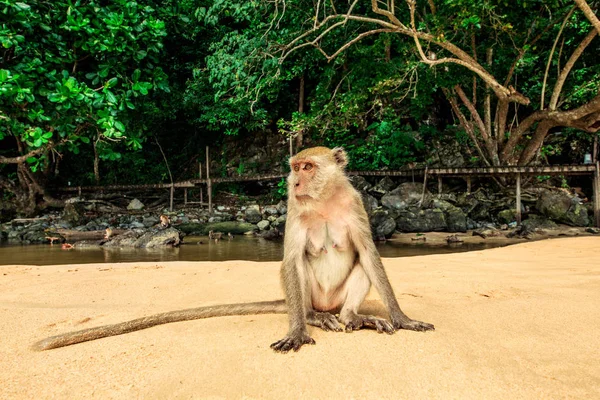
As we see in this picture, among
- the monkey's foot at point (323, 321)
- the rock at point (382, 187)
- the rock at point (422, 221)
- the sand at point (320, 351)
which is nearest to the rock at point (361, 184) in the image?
the rock at point (382, 187)

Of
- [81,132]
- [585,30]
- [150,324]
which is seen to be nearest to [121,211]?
[81,132]

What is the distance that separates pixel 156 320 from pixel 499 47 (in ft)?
40.1

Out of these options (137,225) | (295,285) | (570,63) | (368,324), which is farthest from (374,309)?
(137,225)

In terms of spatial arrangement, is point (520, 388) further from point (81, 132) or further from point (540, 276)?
point (81, 132)

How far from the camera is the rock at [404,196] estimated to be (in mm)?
13398

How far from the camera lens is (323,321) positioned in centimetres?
235

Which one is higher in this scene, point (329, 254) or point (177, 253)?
point (329, 254)

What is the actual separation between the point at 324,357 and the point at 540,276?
3215mm

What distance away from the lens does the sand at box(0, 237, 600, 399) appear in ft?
5.09

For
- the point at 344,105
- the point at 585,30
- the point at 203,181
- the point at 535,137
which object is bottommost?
the point at 203,181

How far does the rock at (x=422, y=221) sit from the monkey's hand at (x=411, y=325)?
940 cm

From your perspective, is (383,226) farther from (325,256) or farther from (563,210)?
(325,256)

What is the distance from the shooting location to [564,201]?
1155cm

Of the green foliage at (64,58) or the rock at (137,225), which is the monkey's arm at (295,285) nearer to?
the green foliage at (64,58)
